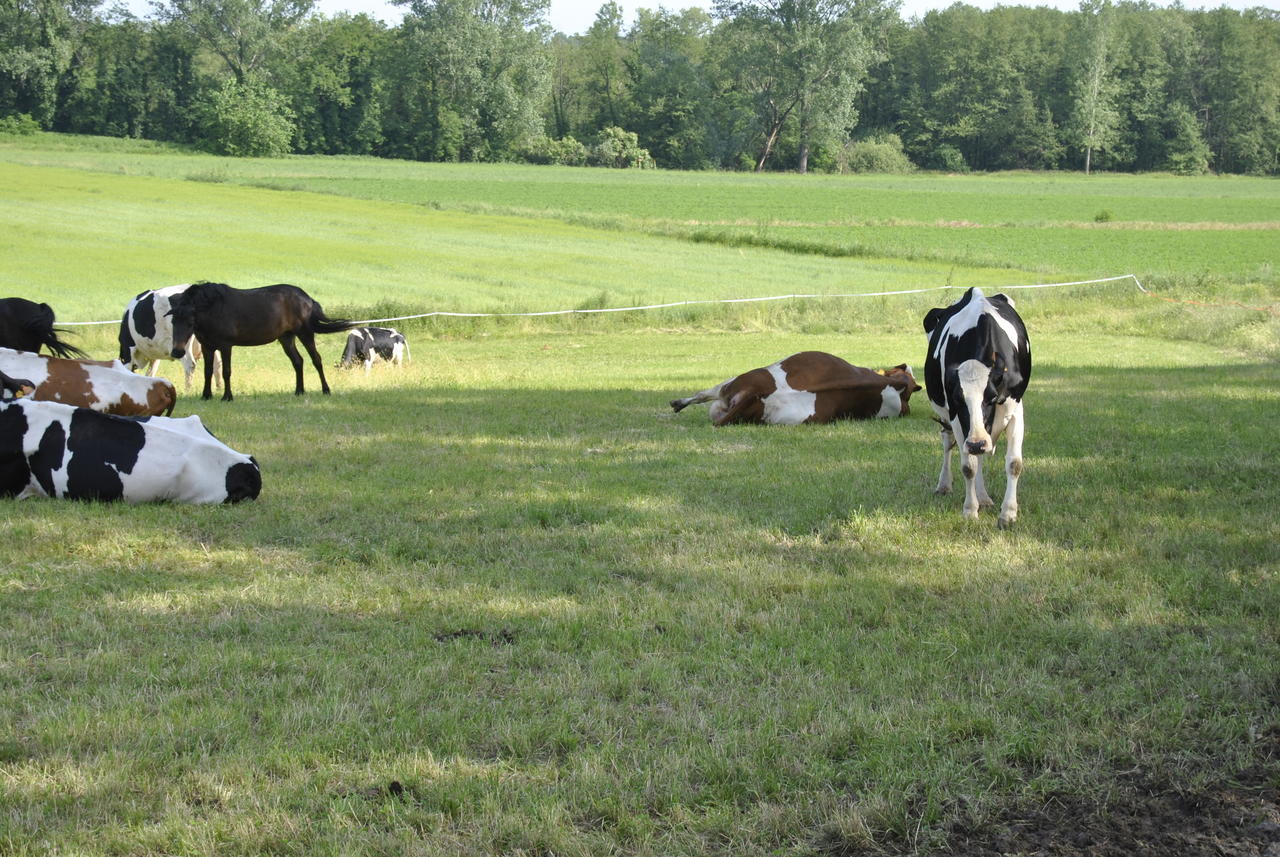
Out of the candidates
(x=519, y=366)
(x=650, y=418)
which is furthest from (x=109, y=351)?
(x=650, y=418)

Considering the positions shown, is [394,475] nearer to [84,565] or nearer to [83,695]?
[84,565]

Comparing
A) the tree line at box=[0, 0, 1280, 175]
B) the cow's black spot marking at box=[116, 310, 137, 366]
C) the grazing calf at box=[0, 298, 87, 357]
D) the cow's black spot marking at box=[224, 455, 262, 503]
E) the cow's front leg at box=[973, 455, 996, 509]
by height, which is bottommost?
the cow's black spot marking at box=[224, 455, 262, 503]

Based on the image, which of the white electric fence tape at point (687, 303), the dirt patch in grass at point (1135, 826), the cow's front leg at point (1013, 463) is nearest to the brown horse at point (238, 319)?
the white electric fence tape at point (687, 303)

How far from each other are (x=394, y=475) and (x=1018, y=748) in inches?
251

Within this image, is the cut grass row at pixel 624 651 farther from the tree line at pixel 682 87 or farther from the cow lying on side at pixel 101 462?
the tree line at pixel 682 87

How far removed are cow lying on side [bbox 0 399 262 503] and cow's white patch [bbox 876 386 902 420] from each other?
22.8 ft

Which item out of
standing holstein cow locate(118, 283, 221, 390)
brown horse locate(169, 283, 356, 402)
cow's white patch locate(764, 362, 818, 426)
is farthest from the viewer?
standing holstein cow locate(118, 283, 221, 390)

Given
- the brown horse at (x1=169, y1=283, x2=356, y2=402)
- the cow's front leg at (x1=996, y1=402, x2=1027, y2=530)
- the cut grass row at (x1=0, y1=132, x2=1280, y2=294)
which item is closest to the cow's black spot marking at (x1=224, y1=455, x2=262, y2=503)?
the cow's front leg at (x1=996, y1=402, x2=1027, y2=530)

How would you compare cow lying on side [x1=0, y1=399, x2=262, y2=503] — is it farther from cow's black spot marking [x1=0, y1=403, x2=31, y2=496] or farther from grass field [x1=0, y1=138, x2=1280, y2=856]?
grass field [x1=0, y1=138, x2=1280, y2=856]

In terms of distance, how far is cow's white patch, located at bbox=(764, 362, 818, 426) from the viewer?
12523 mm

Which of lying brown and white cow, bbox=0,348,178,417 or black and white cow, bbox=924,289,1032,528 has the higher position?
black and white cow, bbox=924,289,1032,528

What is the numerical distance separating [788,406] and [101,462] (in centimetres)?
674

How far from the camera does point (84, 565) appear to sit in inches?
281

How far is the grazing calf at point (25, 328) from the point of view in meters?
13.1
